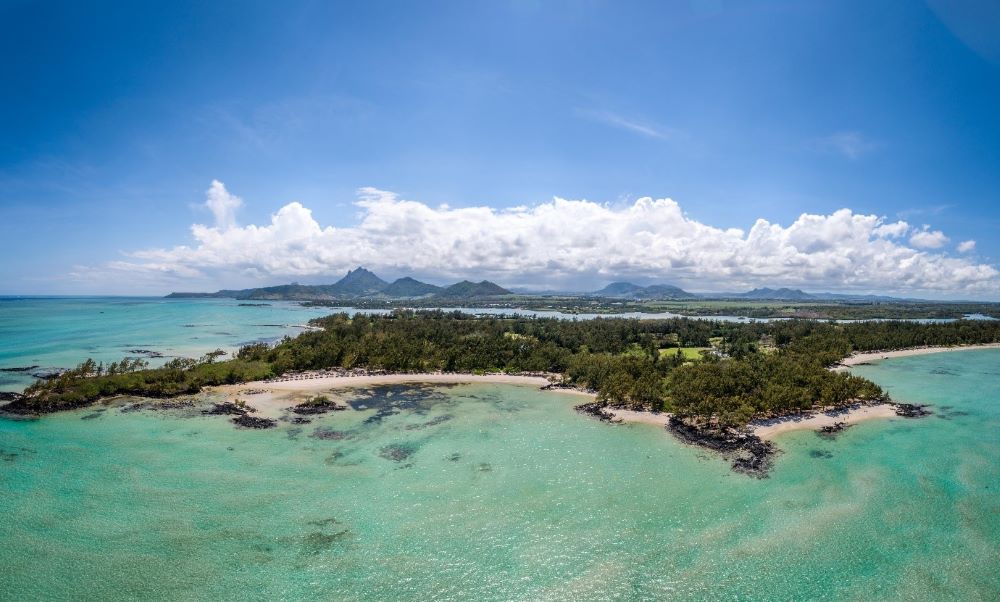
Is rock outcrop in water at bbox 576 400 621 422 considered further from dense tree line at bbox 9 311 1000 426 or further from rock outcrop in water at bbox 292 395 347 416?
rock outcrop in water at bbox 292 395 347 416

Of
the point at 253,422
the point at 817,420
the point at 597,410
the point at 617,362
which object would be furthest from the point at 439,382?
the point at 817,420

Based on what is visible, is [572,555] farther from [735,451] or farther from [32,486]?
[32,486]

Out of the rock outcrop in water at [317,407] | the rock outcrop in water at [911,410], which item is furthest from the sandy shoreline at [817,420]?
the rock outcrop in water at [317,407]

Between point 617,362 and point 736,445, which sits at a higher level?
point 617,362

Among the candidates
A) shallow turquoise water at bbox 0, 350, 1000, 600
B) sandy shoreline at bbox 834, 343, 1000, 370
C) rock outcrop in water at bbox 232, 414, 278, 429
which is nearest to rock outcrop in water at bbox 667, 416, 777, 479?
shallow turquoise water at bbox 0, 350, 1000, 600

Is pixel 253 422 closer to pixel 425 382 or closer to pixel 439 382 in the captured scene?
pixel 425 382

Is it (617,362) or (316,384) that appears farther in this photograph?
(617,362)
